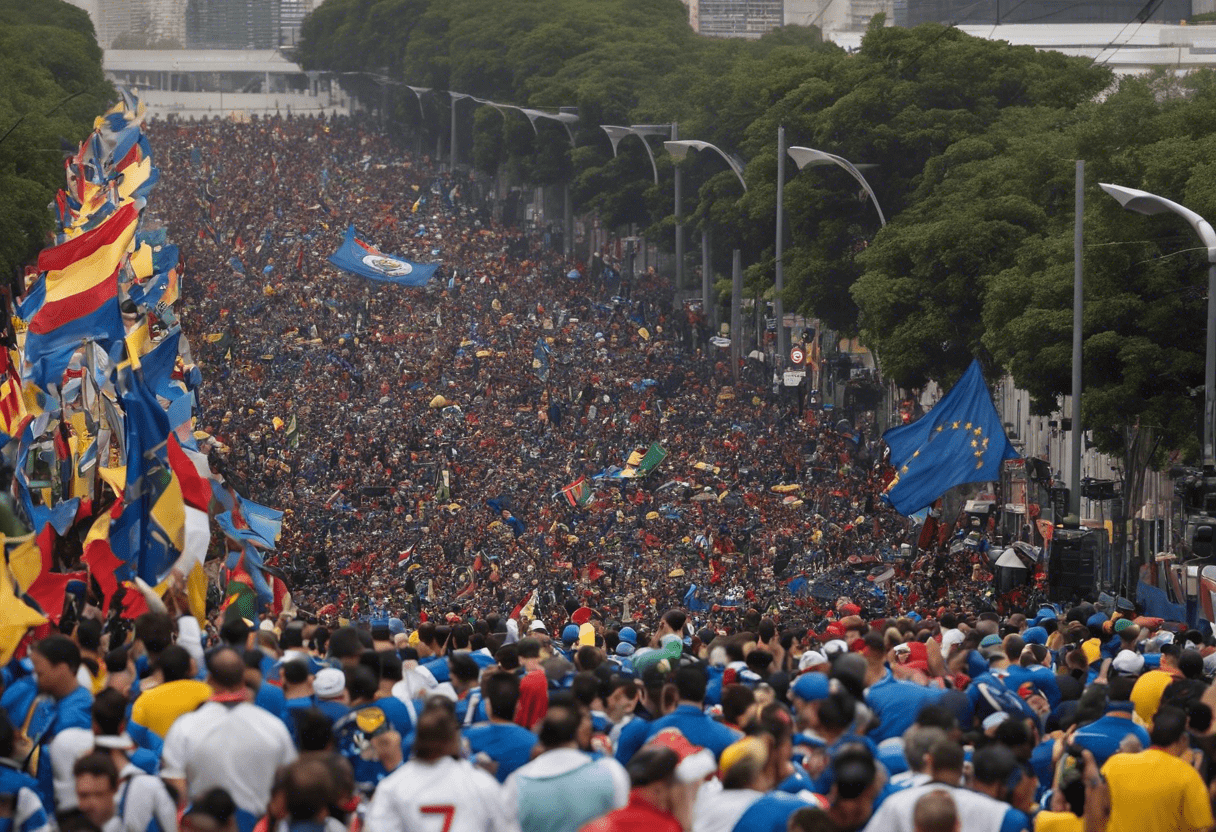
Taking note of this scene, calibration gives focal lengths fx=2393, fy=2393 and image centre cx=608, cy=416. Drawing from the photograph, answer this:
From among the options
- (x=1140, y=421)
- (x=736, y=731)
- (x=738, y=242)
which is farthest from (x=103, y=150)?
(x=736, y=731)

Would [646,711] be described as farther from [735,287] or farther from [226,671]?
[735,287]

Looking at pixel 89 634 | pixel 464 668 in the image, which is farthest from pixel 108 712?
pixel 89 634

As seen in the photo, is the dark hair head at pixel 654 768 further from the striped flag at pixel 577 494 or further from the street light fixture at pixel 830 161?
the street light fixture at pixel 830 161

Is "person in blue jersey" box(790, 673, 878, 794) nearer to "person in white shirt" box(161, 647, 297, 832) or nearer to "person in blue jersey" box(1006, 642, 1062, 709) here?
"person in white shirt" box(161, 647, 297, 832)

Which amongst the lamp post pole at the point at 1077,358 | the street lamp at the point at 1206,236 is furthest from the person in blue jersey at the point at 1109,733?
the lamp post pole at the point at 1077,358

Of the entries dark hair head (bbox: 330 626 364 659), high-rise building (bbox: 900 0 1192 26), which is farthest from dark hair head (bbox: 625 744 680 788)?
high-rise building (bbox: 900 0 1192 26)

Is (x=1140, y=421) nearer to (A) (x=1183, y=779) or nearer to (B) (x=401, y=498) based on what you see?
(B) (x=401, y=498)
